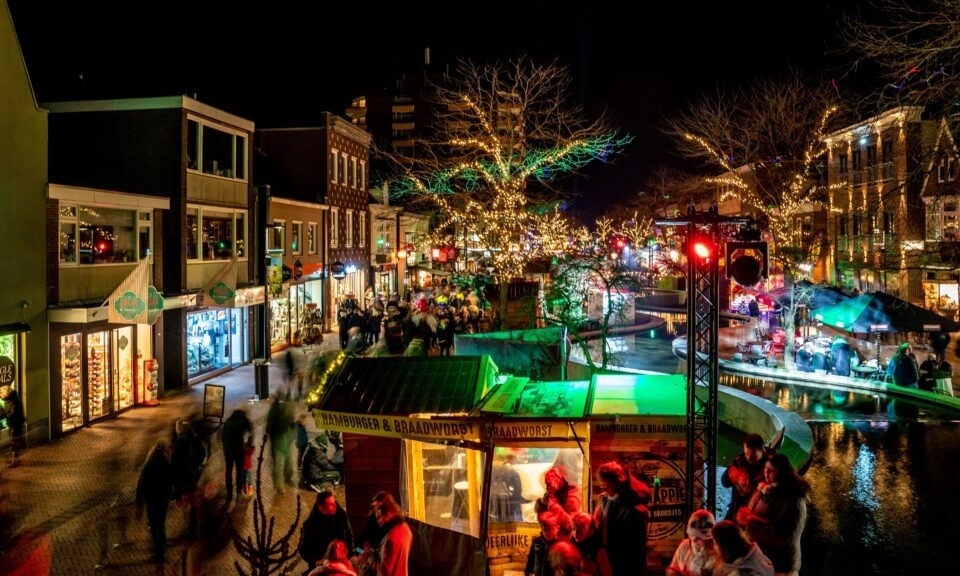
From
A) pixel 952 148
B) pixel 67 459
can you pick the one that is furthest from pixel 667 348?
pixel 67 459

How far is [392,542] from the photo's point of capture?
6.09 metres

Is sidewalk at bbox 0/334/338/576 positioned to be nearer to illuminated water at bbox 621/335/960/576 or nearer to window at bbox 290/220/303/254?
illuminated water at bbox 621/335/960/576

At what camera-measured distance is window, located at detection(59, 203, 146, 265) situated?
15180 mm

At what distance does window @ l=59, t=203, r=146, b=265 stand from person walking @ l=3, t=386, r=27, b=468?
3307mm

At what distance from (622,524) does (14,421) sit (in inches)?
464

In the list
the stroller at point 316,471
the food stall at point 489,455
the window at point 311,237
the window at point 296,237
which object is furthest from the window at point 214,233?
the food stall at point 489,455

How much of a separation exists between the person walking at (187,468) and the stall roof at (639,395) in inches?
199

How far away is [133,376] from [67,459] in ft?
14.4

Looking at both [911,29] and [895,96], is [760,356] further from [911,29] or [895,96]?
[911,29]

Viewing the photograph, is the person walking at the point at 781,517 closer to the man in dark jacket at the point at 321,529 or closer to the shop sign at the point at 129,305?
the man in dark jacket at the point at 321,529

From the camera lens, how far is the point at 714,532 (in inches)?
205

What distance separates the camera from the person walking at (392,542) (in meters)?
6.09

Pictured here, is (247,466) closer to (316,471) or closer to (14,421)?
(316,471)

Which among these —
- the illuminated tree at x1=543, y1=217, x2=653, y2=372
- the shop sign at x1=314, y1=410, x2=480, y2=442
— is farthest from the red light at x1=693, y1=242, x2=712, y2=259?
the illuminated tree at x1=543, y1=217, x2=653, y2=372
